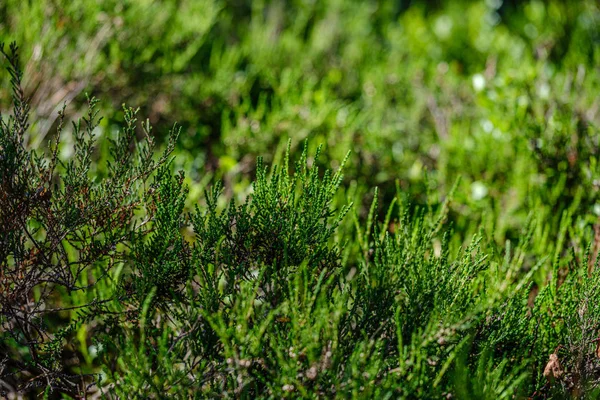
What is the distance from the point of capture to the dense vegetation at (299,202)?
118 cm

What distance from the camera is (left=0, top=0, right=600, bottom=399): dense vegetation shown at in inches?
46.4

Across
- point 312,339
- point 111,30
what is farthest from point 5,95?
point 312,339

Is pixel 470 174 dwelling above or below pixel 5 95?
below

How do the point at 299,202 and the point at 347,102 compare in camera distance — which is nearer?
the point at 299,202

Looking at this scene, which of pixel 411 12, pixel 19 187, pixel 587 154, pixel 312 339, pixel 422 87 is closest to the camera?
pixel 312 339

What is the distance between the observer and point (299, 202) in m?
1.31

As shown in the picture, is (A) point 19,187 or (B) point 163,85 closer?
(A) point 19,187

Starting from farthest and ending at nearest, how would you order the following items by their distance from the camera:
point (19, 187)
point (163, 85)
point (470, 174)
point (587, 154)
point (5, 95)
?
point (163, 85), point (470, 174), point (5, 95), point (587, 154), point (19, 187)

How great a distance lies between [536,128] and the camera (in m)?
2.17

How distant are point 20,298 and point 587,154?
216 centimetres

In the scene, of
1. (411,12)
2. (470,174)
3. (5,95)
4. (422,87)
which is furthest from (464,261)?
(411,12)

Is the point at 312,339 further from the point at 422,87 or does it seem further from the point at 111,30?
the point at 422,87

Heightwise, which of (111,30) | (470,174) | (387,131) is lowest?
(470,174)

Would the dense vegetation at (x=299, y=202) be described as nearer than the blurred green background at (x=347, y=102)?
Yes
